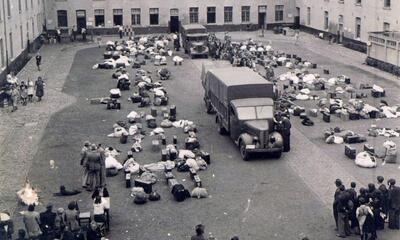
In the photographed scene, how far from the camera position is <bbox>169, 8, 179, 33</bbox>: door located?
229 ft

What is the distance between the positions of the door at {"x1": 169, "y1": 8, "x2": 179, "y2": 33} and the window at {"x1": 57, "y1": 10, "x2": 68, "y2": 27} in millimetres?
11447

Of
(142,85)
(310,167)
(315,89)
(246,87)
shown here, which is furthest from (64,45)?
(310,167)

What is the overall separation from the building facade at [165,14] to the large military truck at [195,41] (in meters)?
16.7

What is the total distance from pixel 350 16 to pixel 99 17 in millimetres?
27534

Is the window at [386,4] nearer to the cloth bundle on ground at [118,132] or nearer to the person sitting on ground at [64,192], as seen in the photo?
the cloth bundle on ground at [118,132]

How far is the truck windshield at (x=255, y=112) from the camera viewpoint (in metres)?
25.5

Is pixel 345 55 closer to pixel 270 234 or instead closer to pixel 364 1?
pixel 364 1

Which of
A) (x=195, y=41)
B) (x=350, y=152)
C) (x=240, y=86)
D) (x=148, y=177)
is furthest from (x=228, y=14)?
(x=148, y=177)

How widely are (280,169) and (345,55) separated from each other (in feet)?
101

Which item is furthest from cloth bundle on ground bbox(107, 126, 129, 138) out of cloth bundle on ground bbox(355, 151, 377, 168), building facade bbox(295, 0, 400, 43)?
building facade bbox(295, 0, 400, 43)

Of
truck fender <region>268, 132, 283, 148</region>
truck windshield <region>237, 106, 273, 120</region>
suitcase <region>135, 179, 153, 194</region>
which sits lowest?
suitcase <region>135, 179, 153, 194</region>

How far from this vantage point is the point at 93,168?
21266mm

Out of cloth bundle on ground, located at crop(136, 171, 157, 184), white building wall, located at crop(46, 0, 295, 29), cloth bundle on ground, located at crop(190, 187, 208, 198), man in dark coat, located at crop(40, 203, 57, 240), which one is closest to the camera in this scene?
man in dark coat, located at crop(40, 203, 57, 240)

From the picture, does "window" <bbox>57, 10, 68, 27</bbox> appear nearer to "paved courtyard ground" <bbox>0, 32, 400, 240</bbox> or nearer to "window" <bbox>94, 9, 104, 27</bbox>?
"window" <bbox>94, 9, 104, 27</bbox>
